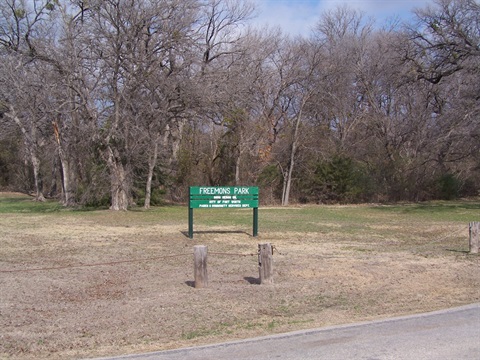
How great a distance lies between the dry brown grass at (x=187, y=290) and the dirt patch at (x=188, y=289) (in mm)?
20

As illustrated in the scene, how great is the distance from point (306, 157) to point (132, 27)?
17.0 meters

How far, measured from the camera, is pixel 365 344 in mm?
6145

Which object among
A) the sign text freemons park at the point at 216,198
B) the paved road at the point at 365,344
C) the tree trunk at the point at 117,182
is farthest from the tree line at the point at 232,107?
the paved road at the point at 365,344

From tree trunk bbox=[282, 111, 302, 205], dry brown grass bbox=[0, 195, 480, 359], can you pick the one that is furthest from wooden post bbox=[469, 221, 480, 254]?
tree trunk bbox=[282, 111, 302, 205]

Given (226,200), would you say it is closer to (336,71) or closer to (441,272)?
(441,272)

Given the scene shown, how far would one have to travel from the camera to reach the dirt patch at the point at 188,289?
6922 mm

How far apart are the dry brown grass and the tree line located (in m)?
11.2

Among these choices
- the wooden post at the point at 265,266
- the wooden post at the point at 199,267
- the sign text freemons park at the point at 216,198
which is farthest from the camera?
the sign text freemons park at the point at 216,198

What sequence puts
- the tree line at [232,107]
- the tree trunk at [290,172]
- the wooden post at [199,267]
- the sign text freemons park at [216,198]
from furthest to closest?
the tree trunk at [290,172]
the tree line at [232,107]
the sign text freemons park at [216,198]
the wooden post at [199,267]

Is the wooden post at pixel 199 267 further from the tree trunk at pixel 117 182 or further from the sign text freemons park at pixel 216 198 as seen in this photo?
the tree trunk at pixel 117 182

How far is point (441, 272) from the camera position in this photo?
10867mm

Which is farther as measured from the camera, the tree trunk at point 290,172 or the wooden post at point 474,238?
the tree trunk at point 290,172

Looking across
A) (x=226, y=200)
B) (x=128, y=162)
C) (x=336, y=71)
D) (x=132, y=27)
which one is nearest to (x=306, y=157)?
(x=336, y=71)

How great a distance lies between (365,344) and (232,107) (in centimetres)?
2242
